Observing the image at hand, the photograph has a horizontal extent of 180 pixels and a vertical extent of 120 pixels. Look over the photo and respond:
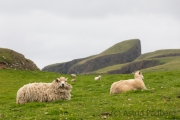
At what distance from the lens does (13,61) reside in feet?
206

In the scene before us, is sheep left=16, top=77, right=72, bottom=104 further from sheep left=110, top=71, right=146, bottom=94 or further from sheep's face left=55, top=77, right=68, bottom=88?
sheep left=110, top=71, right=146, bottom=94

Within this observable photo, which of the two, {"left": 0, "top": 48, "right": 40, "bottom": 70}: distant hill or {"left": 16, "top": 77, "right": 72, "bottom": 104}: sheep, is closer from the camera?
{"left": 16, "top": 77, "right": 72, "bottom": 104}: sheep

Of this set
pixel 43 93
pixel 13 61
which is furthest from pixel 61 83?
pixel 13 61

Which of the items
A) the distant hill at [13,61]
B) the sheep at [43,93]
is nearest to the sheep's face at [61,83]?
the sheep at [43,93]

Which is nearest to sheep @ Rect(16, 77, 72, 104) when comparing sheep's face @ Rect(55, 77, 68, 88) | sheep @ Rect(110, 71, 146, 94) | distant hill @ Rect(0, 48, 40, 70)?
sheep's face @ Rect(55, 77, 68, 88)

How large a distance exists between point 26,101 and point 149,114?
1023 centimetres

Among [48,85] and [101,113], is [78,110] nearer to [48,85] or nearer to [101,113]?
[101,113]

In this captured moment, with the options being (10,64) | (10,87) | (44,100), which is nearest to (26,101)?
(44,100)

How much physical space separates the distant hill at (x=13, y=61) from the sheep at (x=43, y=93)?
40197 mm

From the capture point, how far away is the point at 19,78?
47719 millimetres

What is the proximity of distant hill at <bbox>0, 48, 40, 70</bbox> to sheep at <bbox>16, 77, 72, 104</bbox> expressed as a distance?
40197mm

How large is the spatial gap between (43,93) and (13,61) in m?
45.3

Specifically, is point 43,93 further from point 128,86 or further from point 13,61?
point 13,61

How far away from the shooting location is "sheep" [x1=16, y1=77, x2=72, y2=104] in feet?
64.8
